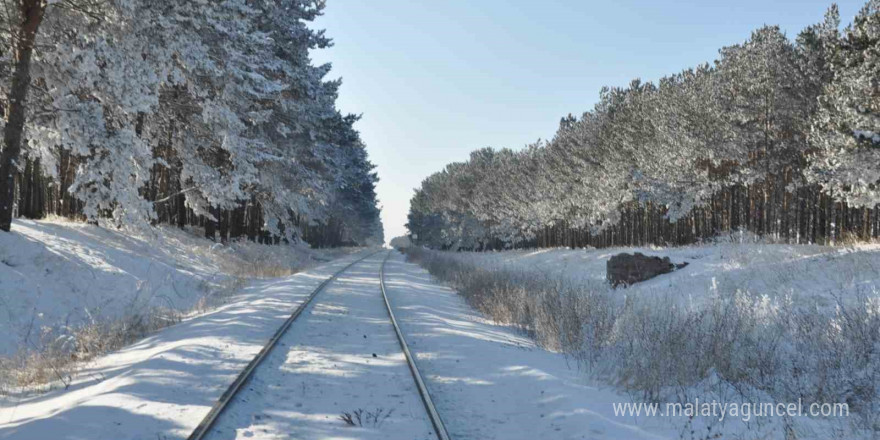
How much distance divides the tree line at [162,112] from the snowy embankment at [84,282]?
100cm

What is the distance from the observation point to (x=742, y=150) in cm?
2934

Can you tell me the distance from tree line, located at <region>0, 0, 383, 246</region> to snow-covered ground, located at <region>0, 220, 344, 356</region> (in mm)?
974

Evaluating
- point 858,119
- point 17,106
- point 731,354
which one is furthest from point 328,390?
point 858,119

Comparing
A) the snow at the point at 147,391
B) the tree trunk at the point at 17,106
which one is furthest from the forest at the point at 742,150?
the tree trunk at the point at 17,106

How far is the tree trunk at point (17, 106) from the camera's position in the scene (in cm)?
1212

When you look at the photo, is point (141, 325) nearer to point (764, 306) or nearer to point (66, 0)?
point (66, 0)

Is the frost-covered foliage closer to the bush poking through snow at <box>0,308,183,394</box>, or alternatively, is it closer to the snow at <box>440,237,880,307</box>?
the snow at <box>440,237,880,307</box>

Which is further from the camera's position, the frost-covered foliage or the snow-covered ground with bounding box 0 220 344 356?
the frost-covered foliage

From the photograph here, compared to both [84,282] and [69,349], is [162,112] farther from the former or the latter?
→ [69,349]

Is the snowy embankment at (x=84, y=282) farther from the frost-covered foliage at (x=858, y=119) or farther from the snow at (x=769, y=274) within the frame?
the frost-covered foliage at (x=858, y=119)

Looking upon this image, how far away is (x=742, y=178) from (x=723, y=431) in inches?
1077

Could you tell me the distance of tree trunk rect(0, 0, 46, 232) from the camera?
12.1 meters

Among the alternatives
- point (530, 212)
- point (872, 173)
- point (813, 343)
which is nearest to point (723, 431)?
point (813, 343)

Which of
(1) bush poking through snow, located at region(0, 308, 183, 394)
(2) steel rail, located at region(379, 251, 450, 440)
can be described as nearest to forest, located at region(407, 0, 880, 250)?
(2) steel rail, located at region(379, 251, 450, 440)
